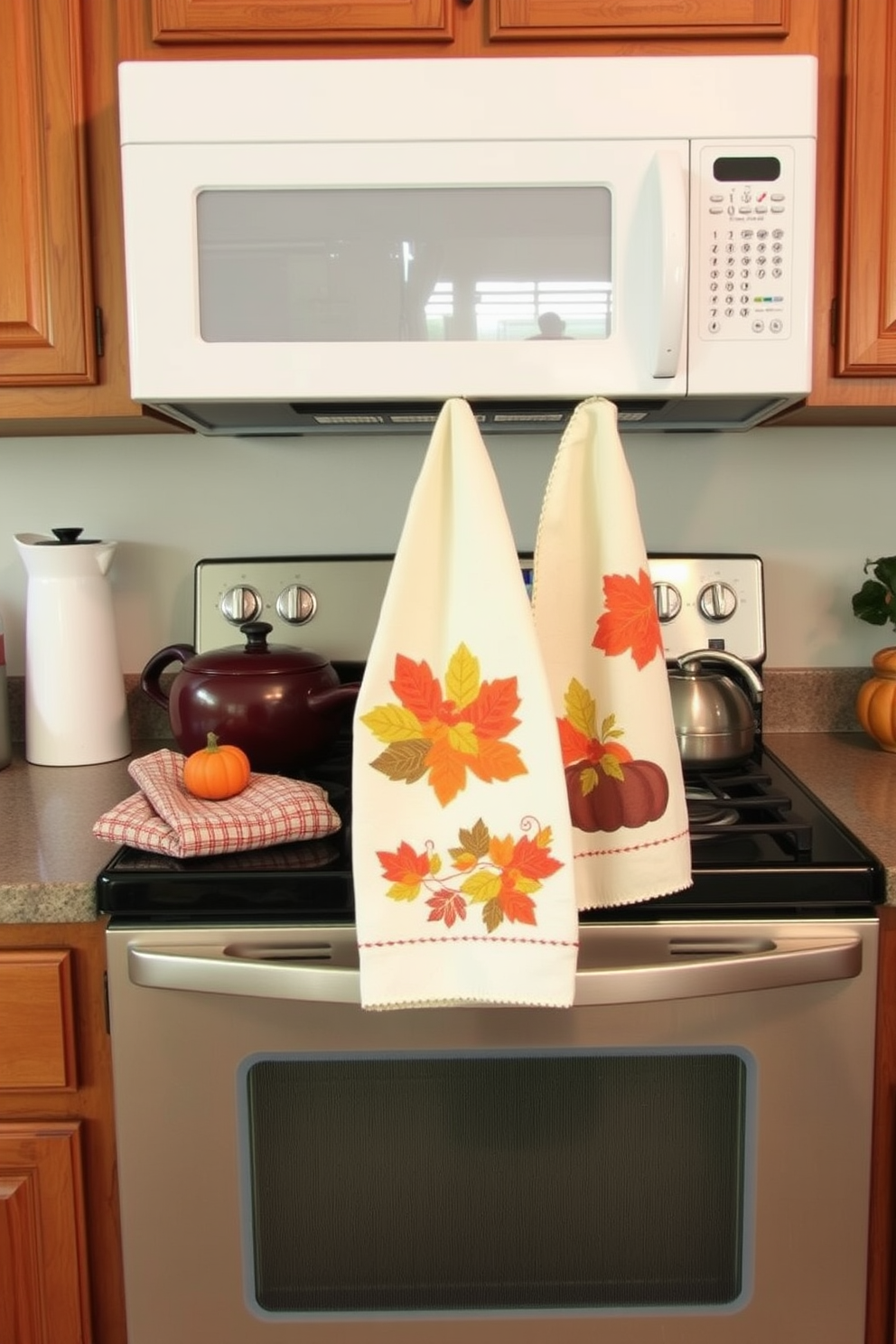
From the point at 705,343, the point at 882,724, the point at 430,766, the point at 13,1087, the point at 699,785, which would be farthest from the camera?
the point at 882,724

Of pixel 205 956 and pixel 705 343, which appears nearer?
pixel 205 956

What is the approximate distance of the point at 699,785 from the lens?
1.35 metres

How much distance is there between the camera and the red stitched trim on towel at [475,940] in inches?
39.1

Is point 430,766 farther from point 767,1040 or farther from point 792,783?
point 792,783

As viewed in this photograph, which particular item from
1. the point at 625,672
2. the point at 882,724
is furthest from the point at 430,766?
the point at 882,724

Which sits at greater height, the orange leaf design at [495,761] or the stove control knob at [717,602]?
the stove control knob at [717,602]

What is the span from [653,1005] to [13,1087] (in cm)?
63

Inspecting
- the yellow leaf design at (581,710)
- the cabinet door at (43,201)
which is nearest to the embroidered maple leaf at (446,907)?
the yellow leaf design at (581,710)

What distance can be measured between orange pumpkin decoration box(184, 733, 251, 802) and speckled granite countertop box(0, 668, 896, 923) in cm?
11

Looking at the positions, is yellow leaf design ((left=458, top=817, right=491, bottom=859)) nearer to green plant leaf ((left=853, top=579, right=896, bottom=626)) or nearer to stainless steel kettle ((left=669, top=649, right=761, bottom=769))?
stainless steel kettle ((left=669, top=649, right=761, bottom=769))

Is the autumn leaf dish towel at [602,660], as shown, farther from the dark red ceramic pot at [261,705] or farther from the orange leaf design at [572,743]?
the dark red ceramic pot at [261,705]

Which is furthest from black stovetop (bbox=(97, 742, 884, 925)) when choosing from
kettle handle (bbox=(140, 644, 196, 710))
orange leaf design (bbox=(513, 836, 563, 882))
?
kettle handle (bbox=(140, 644, 196, 710))

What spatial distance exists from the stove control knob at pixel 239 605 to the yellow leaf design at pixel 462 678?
64 cm

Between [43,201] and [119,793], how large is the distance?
700mm
